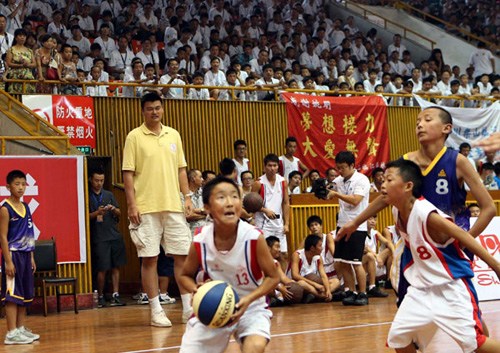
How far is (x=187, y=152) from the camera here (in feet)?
55.4

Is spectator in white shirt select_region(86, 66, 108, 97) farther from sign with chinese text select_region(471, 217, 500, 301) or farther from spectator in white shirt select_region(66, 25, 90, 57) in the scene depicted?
sign with chinese text select_region(471, 217, 500, 301)

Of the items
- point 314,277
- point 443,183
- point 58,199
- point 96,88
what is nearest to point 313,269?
point 314,277

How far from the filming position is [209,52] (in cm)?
2034

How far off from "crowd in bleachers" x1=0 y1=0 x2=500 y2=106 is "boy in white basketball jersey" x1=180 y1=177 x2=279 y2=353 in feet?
30.7

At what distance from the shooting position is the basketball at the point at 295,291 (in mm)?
13695

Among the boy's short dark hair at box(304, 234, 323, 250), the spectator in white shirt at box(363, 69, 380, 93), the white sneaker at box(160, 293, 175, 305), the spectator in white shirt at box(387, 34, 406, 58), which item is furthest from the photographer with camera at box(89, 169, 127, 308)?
the spectator in white shirt at box(387, 34, 406, 58)

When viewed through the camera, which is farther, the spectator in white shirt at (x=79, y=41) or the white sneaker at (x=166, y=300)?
the spectator in white shirt at (x=79, y=41)

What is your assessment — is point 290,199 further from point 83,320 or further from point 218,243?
point 218,243

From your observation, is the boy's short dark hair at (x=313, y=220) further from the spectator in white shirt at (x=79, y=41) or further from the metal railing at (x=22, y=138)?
the spectator in white shirt at (x=79, y=41)

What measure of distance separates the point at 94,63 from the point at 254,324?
11.8m

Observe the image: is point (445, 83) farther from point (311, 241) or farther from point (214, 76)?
point (311, 241)

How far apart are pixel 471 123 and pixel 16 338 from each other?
43.0ft

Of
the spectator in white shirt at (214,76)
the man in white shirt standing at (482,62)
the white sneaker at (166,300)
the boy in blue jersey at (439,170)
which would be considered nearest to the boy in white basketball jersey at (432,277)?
the boy in blue jersey at (439,170)

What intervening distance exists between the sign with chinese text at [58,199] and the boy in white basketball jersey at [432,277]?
759cm
